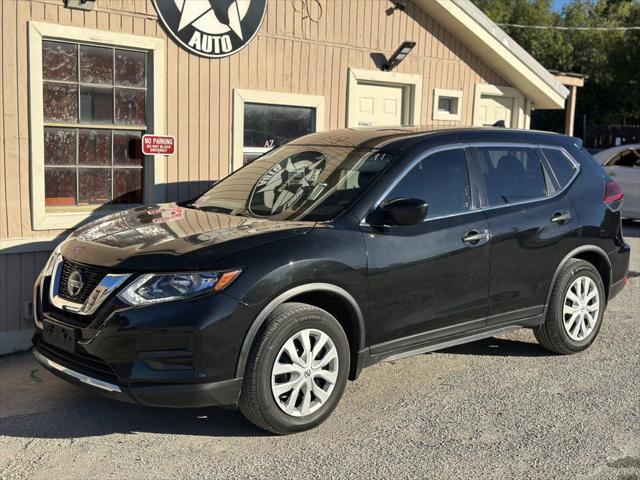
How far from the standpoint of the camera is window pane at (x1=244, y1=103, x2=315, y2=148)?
764 cm

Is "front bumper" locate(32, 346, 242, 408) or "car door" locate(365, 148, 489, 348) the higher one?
"car door" locate(365, 148, 489, 348)

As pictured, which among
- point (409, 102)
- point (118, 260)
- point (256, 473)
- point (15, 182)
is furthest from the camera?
point (409, 102)

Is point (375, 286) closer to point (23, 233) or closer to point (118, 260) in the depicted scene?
point (118, 260)

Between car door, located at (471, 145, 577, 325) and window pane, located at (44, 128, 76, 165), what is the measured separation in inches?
141

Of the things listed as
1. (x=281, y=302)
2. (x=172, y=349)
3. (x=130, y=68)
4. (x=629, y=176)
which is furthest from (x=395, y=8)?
(x=629, y=176)

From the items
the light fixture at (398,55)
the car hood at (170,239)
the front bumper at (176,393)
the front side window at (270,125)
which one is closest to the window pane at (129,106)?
the front side window at (270,125)

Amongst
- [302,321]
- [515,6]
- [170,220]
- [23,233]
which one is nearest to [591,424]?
[302,321]

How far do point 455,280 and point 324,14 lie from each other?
4179 millimetres

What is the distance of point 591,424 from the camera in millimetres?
4434

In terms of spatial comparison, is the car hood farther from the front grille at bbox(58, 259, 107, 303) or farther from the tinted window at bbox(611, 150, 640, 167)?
the tinted window at bbox(611, 150, 640, 167)

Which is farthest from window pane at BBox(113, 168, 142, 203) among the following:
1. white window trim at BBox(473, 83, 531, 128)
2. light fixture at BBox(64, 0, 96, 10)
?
white window trim at BBox(473, 83, 531, 128)

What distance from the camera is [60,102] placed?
6355mm

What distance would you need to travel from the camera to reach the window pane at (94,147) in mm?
6559

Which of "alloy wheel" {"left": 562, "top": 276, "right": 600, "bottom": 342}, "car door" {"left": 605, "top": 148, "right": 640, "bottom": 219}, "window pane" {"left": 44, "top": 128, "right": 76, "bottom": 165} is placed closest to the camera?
"alloy wheel" {"left": 562, "top": 276, "right": 600, "bottom": 342}
